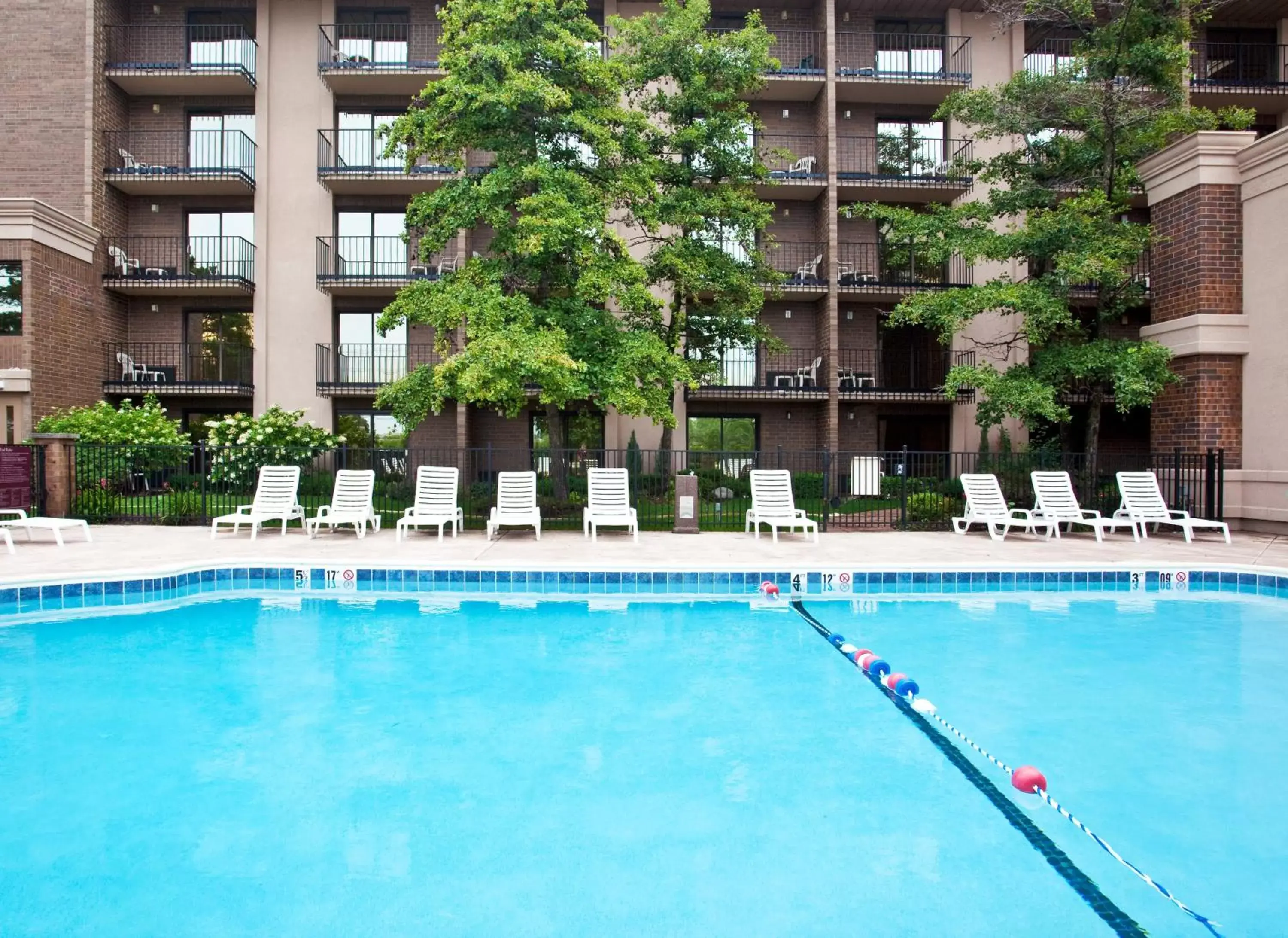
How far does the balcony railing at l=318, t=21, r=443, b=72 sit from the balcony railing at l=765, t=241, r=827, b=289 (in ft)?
31.9

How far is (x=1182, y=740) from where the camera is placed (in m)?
4.16

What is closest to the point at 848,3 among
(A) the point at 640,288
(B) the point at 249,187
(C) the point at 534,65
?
(C) the point at 534,65

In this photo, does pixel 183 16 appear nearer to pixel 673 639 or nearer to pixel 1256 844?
pixel 673 639

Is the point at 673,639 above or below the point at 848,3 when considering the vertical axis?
below

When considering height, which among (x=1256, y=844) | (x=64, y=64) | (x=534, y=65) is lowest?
(x=1256, y=844)

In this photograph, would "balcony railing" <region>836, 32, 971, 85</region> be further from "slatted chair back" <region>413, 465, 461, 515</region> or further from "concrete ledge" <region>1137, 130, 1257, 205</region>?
"slatted chair back" <region>413, 465, 461, 515</region>

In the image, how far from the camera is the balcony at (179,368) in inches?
715

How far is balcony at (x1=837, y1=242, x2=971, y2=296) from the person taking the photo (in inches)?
736

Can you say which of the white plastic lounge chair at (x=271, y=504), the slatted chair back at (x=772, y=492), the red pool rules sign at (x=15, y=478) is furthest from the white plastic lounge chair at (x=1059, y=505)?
the red pool rules sign at (x=15, y=478)

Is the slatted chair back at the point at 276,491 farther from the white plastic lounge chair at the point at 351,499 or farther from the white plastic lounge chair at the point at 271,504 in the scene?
the white plastic lounge chair at the point at 351,499

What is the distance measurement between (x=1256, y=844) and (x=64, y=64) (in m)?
24.9

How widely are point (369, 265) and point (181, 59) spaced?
7.13 metres

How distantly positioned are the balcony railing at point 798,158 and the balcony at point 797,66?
1.00 m

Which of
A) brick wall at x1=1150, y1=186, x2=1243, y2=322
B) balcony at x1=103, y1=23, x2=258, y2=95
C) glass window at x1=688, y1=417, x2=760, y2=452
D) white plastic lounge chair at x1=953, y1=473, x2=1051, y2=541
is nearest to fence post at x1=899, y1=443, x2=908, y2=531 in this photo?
white plastic lounge chair at x1=953, y1=473, x2=1051, y2=541
